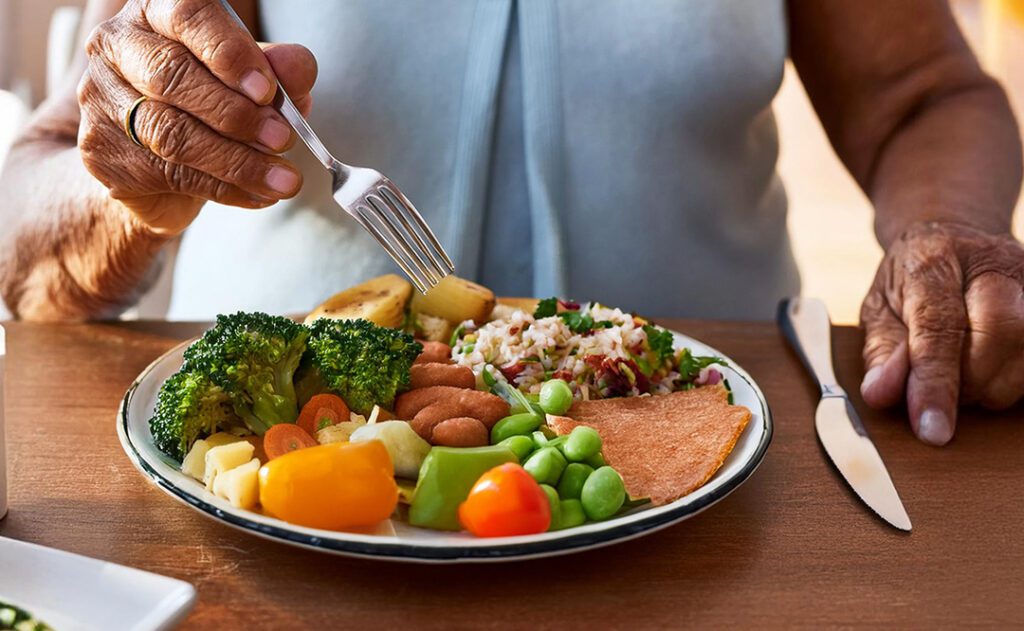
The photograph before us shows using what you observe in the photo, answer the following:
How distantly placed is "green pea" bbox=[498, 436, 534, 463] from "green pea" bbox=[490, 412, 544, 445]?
0.11 ft

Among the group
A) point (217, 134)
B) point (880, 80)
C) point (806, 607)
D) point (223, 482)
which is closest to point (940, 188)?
point (880, 80)

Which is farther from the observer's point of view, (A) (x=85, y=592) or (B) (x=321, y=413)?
(B) (x=321, y=413)

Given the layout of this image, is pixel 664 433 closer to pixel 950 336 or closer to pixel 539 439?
pixel 539 439

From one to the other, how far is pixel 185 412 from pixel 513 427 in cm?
34

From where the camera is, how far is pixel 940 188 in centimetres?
175

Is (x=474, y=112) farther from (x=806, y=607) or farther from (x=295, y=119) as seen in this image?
(x=806, y=607)

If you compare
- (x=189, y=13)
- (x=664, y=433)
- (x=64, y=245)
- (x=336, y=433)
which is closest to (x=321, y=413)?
(x=336, y=433)

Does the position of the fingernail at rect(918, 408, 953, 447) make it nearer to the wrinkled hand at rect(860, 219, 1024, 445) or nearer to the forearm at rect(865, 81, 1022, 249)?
the wrinkled hand at rect(860, 219, 1024, 445)

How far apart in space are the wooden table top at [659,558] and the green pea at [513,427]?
6.4 inches

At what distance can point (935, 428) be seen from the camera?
1318mm

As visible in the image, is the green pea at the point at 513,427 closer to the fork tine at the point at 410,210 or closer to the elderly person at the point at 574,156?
the fork tine at the point at 410,210

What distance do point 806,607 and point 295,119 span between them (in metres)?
0.77

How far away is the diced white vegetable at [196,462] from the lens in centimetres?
105

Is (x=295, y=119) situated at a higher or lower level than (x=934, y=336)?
higher
